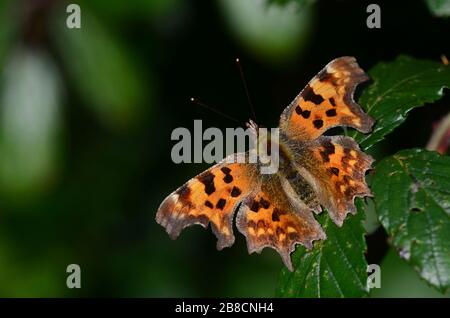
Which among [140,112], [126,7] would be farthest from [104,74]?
[126,7]

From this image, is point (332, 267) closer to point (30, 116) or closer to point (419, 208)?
point (419, 208)

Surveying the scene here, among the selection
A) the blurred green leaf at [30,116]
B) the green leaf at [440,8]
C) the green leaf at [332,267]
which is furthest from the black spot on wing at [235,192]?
the green leaf at [440,8]

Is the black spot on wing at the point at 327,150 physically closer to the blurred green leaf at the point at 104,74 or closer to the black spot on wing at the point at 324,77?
the black spot on wing at the point at 324,77

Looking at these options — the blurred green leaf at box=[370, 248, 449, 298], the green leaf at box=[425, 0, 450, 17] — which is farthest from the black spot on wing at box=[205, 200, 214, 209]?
the blurred green leaf at box=[370, 248, 449, 298]

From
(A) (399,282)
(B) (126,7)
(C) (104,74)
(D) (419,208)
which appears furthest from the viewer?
(A) (399,282)

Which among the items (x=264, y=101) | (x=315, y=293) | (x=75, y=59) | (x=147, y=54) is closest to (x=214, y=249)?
(x=264, y=101)

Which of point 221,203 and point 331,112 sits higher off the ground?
point 331,112
